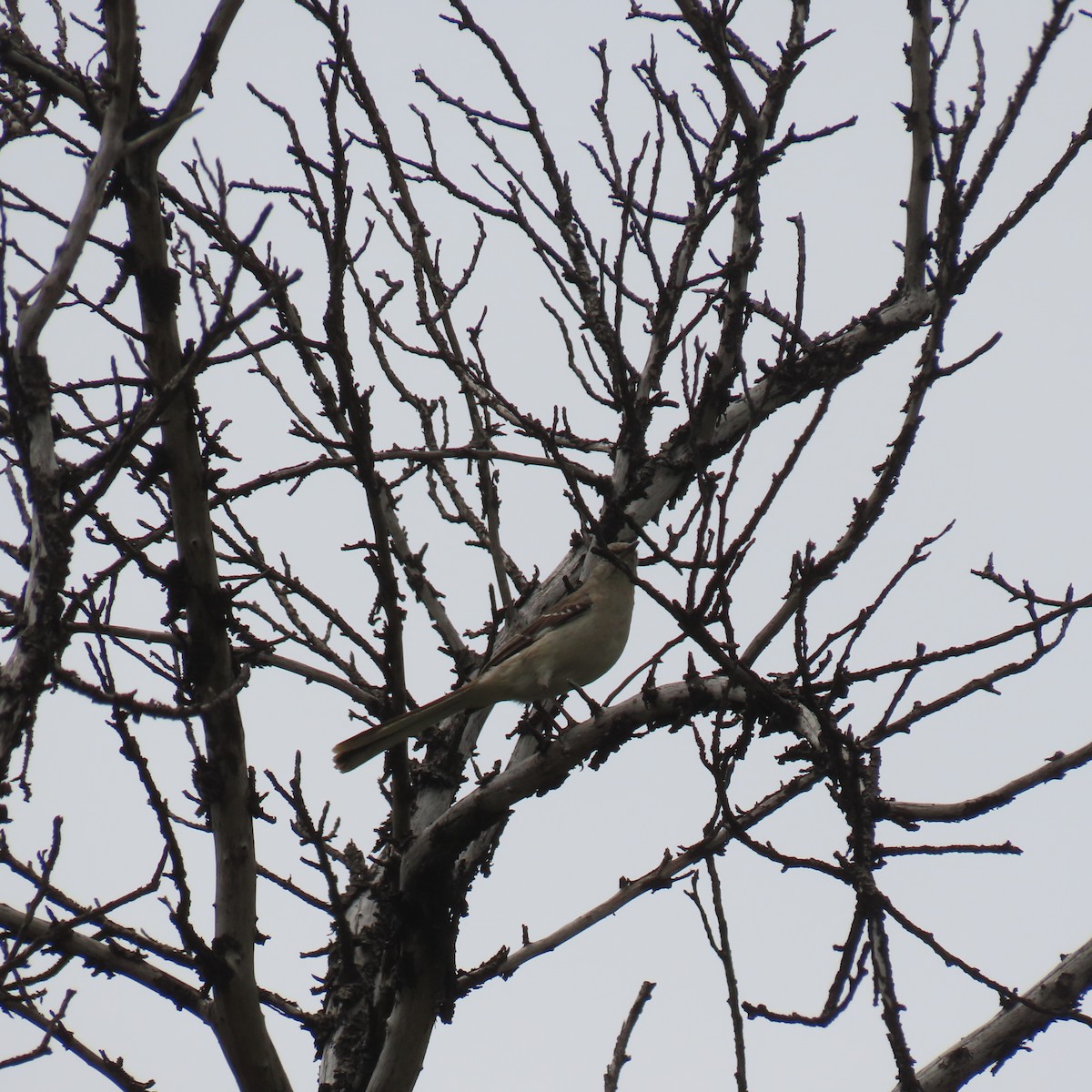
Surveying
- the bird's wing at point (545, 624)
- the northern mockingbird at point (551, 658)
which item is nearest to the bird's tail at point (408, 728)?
the northern mockingbird at point (551, 658)

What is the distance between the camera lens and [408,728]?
183 inches

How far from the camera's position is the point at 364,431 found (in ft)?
11.0

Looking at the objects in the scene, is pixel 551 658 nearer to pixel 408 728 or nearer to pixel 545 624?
pixel 545 624

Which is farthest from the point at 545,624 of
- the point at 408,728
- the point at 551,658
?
the point at 408,728

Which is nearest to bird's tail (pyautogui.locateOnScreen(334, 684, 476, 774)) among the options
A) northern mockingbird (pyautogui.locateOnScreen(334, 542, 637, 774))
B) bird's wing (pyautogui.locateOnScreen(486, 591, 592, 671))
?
northern mockingbird (pyautogui.locateOnScreen(334, 542, 637, 774))

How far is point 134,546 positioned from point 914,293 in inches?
149

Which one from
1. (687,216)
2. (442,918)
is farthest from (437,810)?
(687,216)

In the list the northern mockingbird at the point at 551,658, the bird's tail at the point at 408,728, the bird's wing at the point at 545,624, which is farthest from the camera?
the bird's wing at the point at 545,624

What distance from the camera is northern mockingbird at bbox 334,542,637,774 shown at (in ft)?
16.2

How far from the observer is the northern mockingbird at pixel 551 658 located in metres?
4.95

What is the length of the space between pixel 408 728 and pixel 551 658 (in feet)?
3.64

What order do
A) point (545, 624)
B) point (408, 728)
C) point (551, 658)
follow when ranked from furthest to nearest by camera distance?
point (551, 658) → point (545, 624) → point (408, 728)

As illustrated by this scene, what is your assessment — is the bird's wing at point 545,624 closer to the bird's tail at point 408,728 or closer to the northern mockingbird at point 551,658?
the northern mockingbird at point 551,658

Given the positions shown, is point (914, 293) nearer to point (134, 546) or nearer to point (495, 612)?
point (495, 612)
